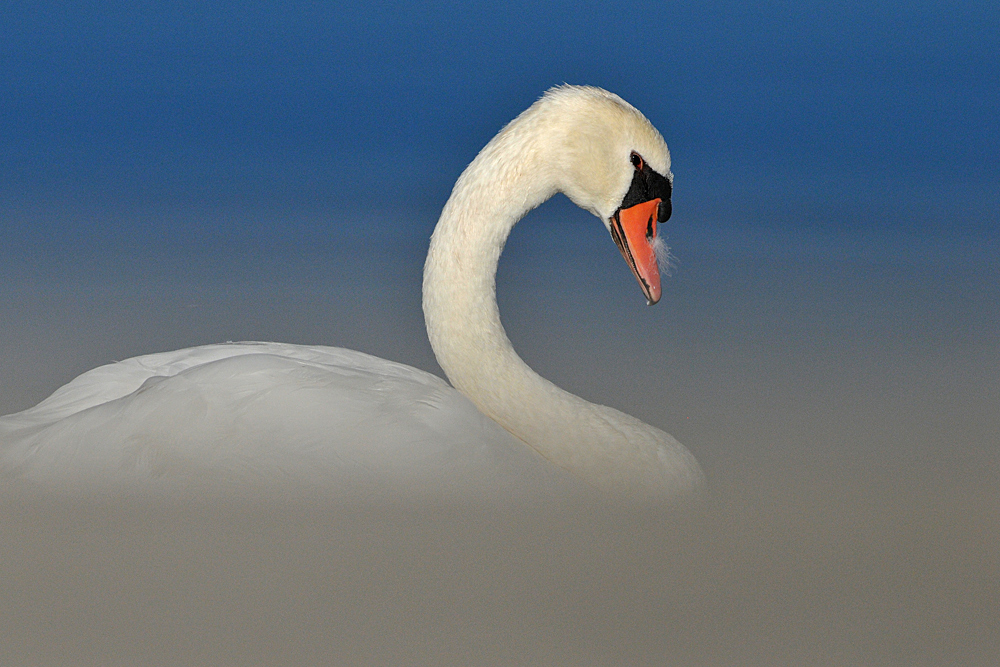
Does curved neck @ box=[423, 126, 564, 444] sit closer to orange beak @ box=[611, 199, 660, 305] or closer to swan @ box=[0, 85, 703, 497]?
swan @ box=[0, 85, 703, 497]

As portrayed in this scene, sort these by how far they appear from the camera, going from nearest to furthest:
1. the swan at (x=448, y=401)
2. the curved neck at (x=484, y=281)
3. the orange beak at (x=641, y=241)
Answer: the swan at (x=448, y=401) → the curved neck at (x=484, y=281) → the orange beak at (x=641, y=241)

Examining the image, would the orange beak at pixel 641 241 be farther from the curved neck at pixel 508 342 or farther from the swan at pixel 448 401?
the curved neck at pixel 508 342

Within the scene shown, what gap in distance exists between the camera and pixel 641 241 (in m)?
4.04

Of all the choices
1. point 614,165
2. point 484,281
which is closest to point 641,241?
point 614,165

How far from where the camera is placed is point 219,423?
364 centimetres

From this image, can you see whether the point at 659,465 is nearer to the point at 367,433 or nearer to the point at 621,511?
the point at 621,511

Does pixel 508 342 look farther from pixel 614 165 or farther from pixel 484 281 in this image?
pixel 614 165

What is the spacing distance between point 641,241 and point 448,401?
2.77 feet

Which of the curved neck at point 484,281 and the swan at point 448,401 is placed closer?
the swan at point 448,401

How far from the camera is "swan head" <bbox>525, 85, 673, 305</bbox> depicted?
3855mm

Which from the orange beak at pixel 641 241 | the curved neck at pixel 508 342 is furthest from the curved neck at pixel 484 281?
the orange beak at pixel 641 241

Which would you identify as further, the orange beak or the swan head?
the orange beak

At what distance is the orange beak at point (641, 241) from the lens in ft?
13.2

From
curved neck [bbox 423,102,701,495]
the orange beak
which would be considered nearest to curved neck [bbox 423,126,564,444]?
curved neck [bbox 423,102,701,495]
